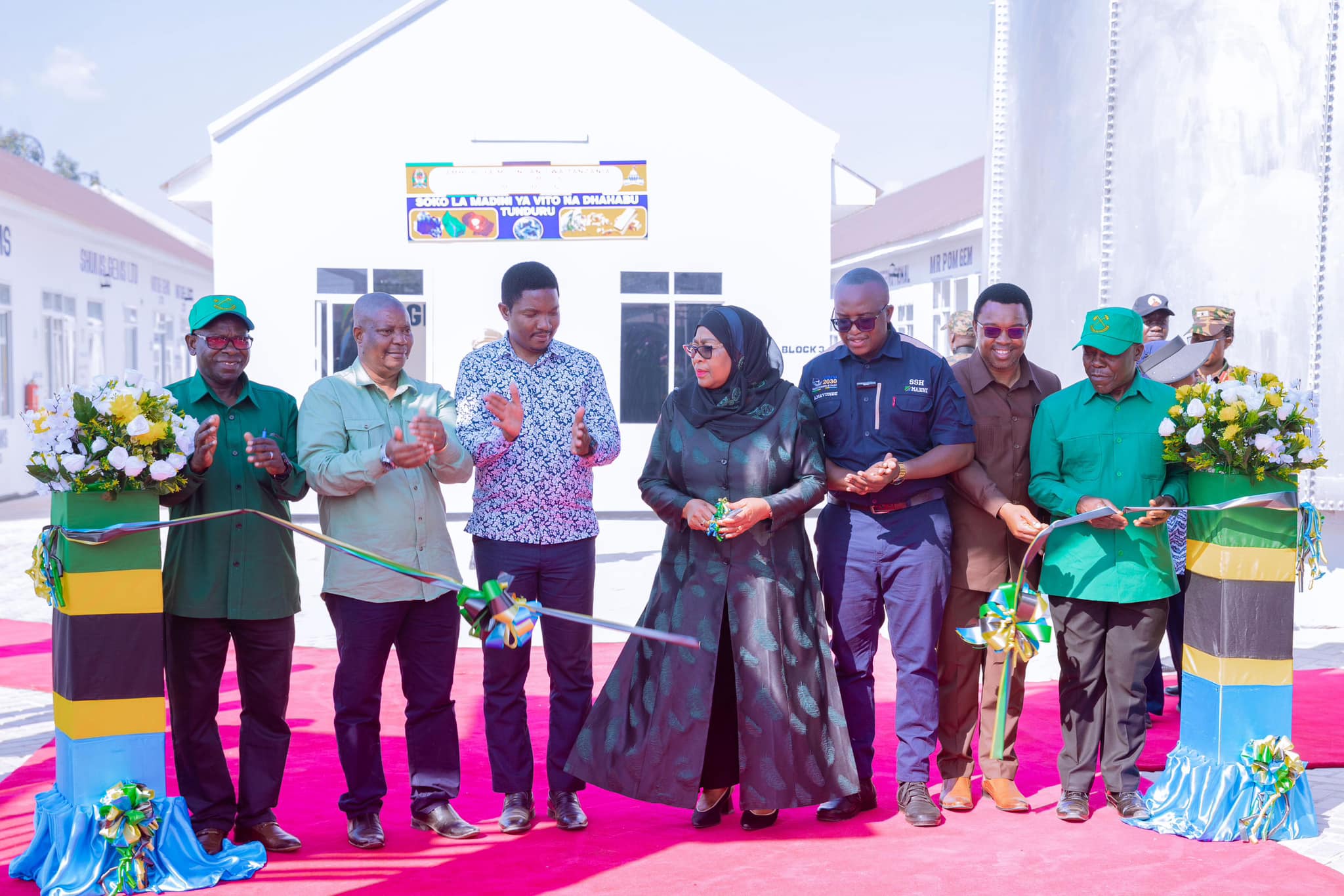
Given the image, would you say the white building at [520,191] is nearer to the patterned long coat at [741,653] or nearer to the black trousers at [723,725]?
the patterned long coat at [741,653]

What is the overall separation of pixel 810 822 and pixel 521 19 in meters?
11.6

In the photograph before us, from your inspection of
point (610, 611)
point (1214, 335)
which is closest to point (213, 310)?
point (1214, 335)

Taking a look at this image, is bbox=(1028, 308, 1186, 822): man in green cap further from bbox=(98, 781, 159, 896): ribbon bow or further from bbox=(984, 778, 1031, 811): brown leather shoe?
bbox=(98, 781, 159, 896): ribbon bow

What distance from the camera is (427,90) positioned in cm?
1395

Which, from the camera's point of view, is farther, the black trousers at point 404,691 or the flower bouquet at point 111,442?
the black trousers at point 404,691

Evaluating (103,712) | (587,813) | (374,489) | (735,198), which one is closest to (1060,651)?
(587,813)

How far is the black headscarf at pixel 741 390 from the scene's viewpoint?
4.47 meters

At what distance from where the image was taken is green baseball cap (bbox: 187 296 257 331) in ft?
13.9

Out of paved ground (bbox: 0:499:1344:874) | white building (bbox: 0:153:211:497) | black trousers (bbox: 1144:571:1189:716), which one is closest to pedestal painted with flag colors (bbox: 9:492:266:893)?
paved ground (bbox: 0:499:1344:874)

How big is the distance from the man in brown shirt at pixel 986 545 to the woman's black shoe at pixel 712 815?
0.86 meters

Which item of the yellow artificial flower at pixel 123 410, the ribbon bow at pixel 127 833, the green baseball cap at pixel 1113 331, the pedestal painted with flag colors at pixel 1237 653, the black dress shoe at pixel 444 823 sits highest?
the green baseball cap at pixel 1113 331

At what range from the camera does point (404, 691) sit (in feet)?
14.6

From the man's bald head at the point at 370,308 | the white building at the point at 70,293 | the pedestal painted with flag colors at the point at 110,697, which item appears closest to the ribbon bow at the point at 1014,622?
the man's bald head at the point at 370,308

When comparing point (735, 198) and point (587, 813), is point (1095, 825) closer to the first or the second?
point (587, 813)
